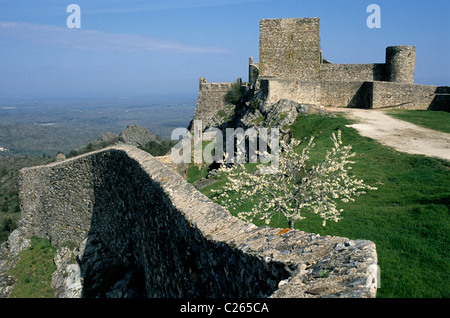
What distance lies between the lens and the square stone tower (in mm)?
30422

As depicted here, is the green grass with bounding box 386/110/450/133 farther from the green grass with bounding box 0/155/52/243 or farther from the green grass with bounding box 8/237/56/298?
the green grass with bounding box 0/155/52/243

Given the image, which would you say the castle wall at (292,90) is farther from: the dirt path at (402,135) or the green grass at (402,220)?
the green grass at (402,220)

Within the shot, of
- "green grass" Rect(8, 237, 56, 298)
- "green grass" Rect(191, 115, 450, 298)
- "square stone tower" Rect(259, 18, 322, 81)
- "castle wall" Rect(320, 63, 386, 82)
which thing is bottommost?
"green grass" Rect(8, 237, 56, 298)

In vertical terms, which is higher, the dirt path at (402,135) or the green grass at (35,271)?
the dirt path at (402,135)

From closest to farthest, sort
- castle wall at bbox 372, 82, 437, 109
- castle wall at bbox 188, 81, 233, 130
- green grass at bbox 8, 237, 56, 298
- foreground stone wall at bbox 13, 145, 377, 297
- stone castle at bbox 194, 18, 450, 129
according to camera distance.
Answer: foreground stone wall at bbox 13, 145, 377, 297
green grass at bbox 8, 237, 56, 298
castle wall at bbox 372, 82, 437, 109
stone castle at bbox 194, 18, 450, 129
castle wall at bbox 188, 81, 233, 130

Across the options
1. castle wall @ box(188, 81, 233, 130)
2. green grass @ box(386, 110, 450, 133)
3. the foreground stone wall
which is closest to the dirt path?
green grass @ box(386, 110, 450, 133)

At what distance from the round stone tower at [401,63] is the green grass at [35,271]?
28.7 meters

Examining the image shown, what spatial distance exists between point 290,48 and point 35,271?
83.2ft

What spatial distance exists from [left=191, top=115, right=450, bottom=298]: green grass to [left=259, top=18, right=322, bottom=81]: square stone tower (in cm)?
1443

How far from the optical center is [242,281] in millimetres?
4070

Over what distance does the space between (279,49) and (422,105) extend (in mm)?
12189

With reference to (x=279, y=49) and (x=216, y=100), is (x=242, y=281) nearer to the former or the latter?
(x=279, y=49)

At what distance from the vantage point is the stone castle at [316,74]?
28.2m

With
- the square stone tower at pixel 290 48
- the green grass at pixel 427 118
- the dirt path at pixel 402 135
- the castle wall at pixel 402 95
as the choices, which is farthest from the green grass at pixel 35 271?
the castle wall at pixel 402 95
